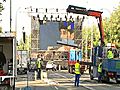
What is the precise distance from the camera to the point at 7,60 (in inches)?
751

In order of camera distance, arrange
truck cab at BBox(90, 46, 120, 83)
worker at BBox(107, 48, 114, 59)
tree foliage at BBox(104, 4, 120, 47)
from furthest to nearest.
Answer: tree foliage at BBox(104, 4, 120, 47) < worker at BBox(107, 48, 114, 59) < truck cab at BBox(90, 46, 120, 83)

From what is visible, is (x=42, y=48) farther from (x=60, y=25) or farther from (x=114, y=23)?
(x=114, y=23)

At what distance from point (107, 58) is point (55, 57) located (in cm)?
5669

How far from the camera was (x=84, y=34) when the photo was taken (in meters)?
105

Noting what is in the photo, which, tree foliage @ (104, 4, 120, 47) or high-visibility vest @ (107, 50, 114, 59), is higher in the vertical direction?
tree foliage @ (104, 4, 120, 47)

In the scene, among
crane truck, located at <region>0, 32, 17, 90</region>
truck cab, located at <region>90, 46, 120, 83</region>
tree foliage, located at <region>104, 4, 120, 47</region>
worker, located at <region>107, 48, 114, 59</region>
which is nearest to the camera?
crane truck, located at <region>0, 32, 17, 90</region>

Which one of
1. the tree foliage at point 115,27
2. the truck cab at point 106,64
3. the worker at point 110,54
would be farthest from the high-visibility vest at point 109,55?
the tree foliage at point 115,27

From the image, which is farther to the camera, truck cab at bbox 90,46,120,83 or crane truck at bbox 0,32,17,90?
truck cab at bbox 90,46,120,83

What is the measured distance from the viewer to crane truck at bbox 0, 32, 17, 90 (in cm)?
1778

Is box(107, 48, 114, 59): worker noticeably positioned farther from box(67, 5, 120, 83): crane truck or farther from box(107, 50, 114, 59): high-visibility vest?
box(67, 5, 120, 83): crane truck

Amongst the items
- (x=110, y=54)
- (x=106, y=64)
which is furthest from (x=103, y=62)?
(x=110, y=54)

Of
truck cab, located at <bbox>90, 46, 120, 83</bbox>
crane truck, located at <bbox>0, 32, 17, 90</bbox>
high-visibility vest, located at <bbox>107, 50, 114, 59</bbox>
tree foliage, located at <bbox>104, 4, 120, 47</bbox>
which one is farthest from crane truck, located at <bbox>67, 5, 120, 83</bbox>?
tree foliage, located at <bbox>104, 4, 120, 47</bbox>

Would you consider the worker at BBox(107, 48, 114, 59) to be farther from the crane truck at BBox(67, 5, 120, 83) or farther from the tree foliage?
the tree foliage

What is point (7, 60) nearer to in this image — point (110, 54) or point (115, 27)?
point (110, 54)
